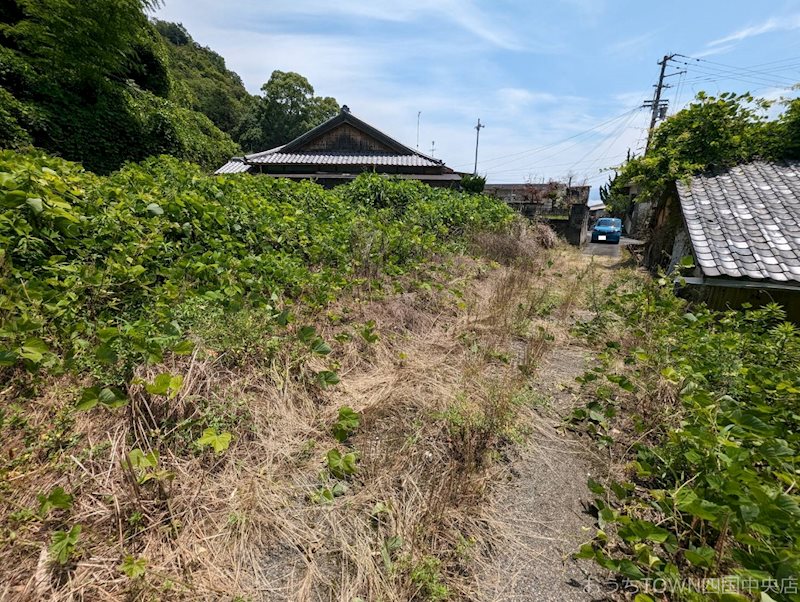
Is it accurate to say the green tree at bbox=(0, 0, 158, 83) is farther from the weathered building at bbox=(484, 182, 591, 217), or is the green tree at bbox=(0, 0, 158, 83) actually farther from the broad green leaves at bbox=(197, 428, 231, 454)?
the weathered building at bbox=(484, 182, 591, 217)

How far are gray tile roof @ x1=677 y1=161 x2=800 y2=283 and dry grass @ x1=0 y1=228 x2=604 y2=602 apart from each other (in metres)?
4.27

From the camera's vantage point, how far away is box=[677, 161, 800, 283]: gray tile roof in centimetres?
442

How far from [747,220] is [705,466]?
5.66 m

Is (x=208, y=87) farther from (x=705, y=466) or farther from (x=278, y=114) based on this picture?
(x=705, y=466)

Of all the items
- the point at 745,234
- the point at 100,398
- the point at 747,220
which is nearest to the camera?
the point at 100,398

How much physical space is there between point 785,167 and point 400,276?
8.08 meters

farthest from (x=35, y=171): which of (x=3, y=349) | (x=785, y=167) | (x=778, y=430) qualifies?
(x=785, y=167)

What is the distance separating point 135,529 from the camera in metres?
1.63

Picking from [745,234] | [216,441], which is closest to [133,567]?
[216,441]

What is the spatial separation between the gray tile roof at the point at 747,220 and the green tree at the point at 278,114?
3879 centimetres

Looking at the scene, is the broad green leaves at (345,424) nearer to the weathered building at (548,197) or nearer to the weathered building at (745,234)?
the weathered building at (745,234)

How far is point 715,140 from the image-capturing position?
23.5ft

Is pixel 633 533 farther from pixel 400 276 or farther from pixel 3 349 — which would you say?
pixel 400 276

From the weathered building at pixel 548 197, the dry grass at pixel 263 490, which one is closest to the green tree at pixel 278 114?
the weathered building at pixel 548 197
